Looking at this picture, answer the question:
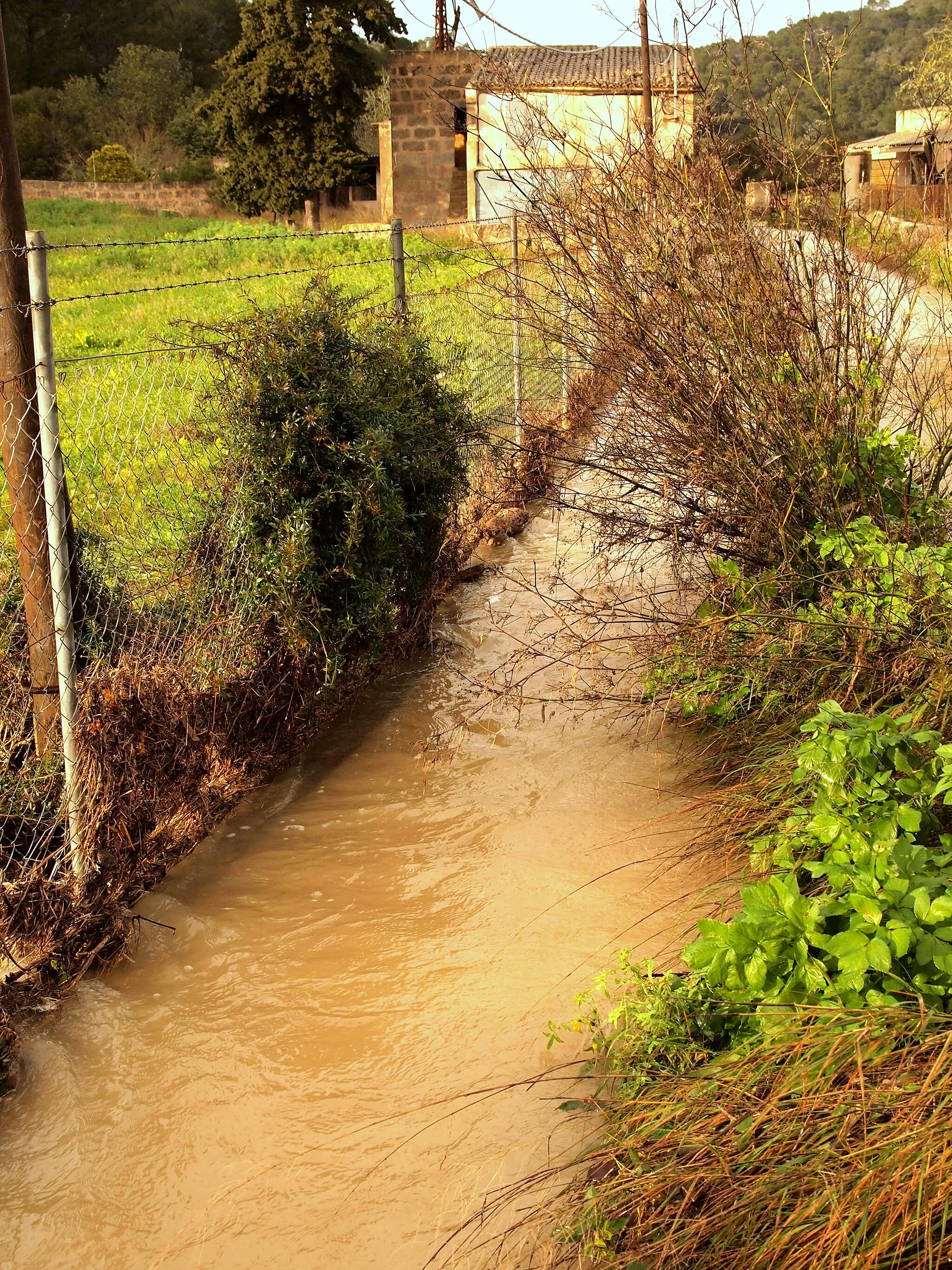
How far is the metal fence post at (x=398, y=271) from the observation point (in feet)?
21.9

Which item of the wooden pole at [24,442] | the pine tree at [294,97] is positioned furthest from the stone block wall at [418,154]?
the wooden pole at [24,442]

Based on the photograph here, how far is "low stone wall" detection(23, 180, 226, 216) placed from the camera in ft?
136

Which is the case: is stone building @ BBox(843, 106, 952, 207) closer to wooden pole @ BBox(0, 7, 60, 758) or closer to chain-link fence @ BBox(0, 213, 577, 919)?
chain-link fence @ BBox(0, 213, 577, 919)

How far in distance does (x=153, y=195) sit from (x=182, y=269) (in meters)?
24.1

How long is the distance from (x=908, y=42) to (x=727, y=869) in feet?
62.0

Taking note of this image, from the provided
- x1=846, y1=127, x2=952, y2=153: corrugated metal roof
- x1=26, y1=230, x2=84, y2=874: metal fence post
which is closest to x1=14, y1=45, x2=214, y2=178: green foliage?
x1=846, y1=127, x2=952, y2=153: corrugated metal roof

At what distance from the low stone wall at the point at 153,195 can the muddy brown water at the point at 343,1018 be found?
4042 cm

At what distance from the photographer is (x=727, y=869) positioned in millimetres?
3803

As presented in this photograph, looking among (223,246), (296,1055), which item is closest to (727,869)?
(296,1055)

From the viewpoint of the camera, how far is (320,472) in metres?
4.97

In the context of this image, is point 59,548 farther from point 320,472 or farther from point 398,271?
point 398,271

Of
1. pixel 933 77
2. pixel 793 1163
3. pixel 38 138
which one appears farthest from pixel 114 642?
pixel 38 138

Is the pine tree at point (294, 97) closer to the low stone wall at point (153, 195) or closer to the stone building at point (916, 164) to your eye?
the low stone wall at point (153, 195)

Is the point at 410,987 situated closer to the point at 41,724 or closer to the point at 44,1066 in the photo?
the point at 44,1066
